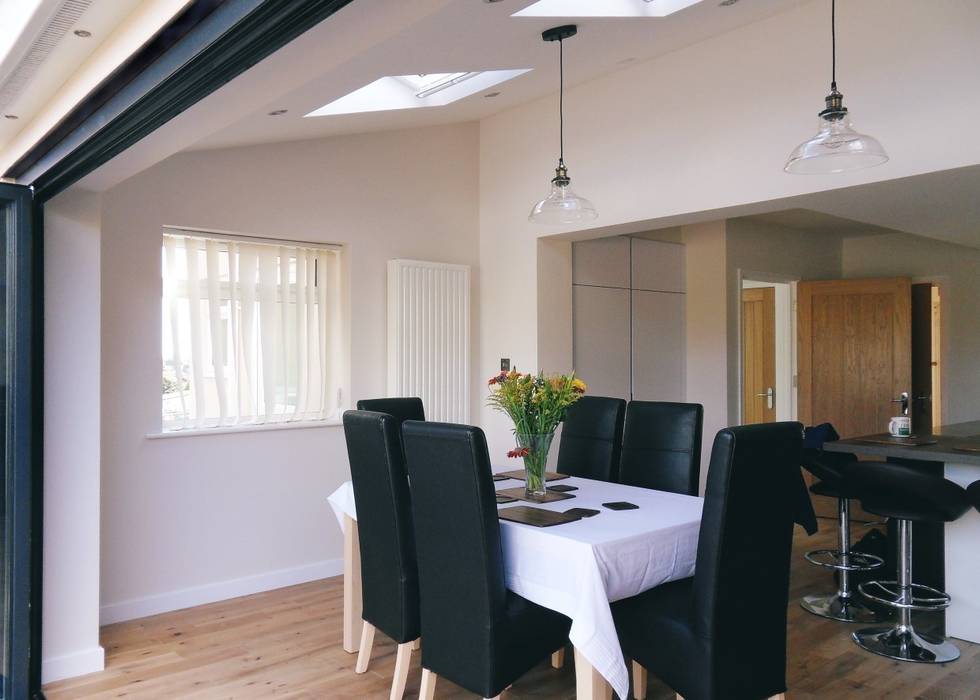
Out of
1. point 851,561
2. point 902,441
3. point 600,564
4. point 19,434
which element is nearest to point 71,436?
point 19,434

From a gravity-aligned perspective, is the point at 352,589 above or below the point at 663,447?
below

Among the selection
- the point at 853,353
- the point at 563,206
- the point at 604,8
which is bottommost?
the point at 853,353

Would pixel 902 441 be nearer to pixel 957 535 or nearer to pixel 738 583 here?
pixel 957 535

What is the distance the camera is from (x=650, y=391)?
5871 millimetres

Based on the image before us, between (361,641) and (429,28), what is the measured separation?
252 cm

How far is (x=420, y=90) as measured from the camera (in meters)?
4.30

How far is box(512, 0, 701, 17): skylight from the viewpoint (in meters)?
3.04

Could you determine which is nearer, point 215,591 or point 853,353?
point 215,591

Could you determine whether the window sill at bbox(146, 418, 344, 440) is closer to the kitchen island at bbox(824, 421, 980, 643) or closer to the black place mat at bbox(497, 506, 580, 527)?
the black place mat at bbox(497, 506, 580, 527)

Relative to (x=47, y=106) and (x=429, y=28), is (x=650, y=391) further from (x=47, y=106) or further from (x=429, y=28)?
(x=47, y=106)

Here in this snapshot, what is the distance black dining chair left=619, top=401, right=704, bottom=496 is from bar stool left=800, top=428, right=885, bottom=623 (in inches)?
28.8

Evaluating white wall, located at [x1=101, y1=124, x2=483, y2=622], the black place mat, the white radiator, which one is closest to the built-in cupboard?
the white radiator

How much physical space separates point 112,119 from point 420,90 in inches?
96.0

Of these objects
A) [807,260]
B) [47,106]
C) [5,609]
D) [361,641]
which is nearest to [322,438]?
[361,641]
